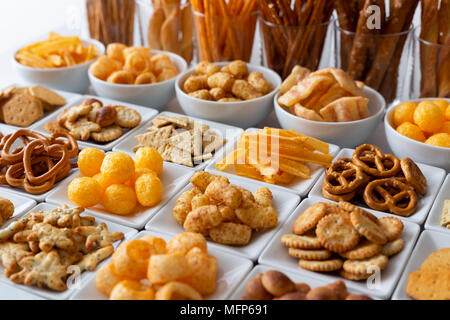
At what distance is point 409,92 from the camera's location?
1.95m

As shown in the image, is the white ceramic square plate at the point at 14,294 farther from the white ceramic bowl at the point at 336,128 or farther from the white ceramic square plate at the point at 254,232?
the white ceramic bowl at the point at 336,128

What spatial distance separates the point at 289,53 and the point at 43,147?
3.05 feet

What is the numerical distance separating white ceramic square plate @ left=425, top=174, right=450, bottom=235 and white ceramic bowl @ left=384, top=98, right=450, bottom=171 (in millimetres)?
72

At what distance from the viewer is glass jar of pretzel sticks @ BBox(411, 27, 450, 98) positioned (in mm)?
1777

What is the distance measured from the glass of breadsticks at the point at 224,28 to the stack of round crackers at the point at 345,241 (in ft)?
3.23

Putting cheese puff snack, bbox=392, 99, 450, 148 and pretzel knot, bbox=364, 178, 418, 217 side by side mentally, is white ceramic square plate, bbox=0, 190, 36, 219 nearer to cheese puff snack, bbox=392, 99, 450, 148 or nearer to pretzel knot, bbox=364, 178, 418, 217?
pretzel knot, bbox=364, 178, 418, 217

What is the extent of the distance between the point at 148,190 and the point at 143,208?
58 millimetres

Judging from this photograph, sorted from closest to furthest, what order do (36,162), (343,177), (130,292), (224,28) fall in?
Result: 1. (130,292)
2. (343,177)
3. (36,162)
4. (224,28)

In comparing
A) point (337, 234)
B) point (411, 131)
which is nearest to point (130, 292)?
point (337, 234)

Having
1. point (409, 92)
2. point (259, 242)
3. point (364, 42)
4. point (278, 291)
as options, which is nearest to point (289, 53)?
point (364, 42)

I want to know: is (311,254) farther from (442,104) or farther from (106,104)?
(106,104)

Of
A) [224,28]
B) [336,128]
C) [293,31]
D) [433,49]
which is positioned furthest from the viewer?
[224,28]

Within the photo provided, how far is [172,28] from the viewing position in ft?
7.34
